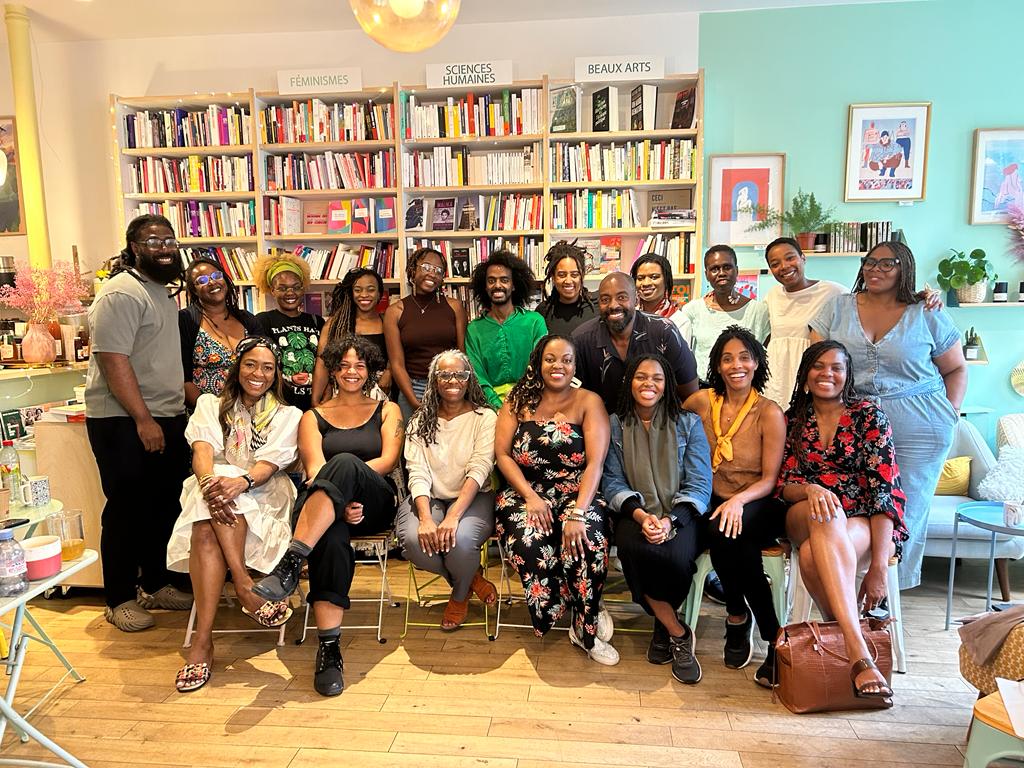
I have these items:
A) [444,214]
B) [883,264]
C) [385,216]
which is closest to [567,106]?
[444,214]

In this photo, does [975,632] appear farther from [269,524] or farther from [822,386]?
[269,524]

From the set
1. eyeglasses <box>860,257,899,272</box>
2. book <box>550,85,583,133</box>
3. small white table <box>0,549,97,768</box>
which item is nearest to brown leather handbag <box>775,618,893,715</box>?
eyeglasses <box>860,257,899,272</box>

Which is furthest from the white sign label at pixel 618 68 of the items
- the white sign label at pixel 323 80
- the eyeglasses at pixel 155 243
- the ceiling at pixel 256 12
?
the eyeglasses at pixel 155 243

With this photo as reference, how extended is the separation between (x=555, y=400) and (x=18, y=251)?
15.7ft

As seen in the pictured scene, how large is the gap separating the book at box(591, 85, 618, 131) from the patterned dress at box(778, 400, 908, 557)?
8.94 ft

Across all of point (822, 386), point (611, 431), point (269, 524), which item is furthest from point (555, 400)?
point (269, 524)

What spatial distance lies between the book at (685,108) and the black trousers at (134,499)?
143 inches

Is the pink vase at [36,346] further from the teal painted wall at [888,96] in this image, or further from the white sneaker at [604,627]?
the teal painted wall at [888,96]

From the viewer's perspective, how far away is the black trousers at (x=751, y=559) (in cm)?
266

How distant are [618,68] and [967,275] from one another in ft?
8.88

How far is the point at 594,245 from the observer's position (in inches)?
194

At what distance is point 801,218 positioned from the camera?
468 cm

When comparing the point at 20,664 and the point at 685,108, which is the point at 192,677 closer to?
the point at 20,664

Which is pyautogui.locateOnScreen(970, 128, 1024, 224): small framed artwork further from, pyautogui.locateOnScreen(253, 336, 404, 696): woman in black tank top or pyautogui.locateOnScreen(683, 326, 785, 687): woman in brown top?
pyautogui.locateOnScreen(253, 336, 404, 696): woman in black tank top
